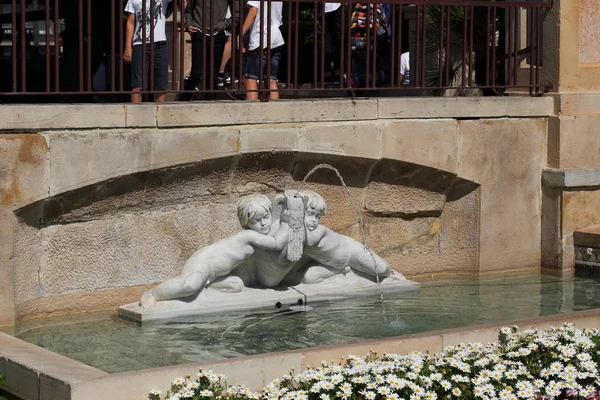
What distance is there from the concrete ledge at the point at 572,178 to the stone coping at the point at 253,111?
512 mm

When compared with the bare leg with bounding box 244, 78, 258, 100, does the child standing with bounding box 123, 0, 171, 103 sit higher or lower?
higher

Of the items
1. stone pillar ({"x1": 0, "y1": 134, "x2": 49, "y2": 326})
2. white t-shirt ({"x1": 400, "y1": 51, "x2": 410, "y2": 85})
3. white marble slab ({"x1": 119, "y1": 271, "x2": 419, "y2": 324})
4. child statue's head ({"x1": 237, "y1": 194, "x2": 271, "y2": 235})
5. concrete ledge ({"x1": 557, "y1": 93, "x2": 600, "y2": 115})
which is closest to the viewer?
stone pillar ({"x1": 0, "y1": 134, "x2": 49, "y2": 326})

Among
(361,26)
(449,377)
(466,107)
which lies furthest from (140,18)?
(449,377)

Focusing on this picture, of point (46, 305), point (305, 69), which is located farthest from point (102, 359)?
point (305, 69)

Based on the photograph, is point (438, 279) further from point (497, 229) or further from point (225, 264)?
point (225, 264)

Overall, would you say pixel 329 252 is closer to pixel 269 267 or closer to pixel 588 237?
pixel 269 267

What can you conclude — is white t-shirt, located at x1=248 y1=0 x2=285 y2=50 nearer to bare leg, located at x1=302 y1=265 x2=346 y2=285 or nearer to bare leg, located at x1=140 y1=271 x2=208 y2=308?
bare leg, located at x1=302 y1=265 x2=346 y2=285

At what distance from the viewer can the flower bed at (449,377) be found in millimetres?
5992

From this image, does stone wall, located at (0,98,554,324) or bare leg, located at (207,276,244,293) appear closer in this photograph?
stone wall, located at (0,98,554,324)

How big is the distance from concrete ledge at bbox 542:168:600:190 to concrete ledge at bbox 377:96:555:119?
1.67 ft

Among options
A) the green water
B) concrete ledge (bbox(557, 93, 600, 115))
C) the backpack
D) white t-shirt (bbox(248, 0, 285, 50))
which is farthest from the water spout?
concrete ledge (bbox(557, 93, 600, 115))

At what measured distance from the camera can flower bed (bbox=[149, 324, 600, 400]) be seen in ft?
19.7

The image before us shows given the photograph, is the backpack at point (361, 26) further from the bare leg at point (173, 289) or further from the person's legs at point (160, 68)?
the bare leg at point (173, 289)

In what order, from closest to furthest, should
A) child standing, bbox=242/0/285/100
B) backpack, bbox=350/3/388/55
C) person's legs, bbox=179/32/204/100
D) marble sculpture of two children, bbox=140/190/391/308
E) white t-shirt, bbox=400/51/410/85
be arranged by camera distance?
marble sculpture of two children, bbox=140/190/391/308
child standing, bbox=242/0/285/100
person's legs, bbox=179/32/204/100
backpack, bbox=350/3/388/55
white t-shirt, bbox=400/51/410/85
